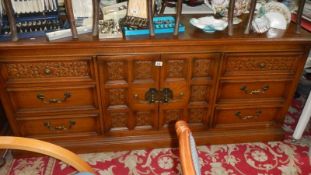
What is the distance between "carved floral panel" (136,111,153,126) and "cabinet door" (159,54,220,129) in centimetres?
8

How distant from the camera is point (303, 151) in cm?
189

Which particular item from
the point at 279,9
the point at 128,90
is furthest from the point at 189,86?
the point at 279,9

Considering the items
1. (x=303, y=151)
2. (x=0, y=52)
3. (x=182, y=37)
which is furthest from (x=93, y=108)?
(x=303, y=151)

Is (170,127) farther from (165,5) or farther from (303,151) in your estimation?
(303,151)

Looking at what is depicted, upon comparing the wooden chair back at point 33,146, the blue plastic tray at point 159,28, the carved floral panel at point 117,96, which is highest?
the blue plastic tray at point 159,28

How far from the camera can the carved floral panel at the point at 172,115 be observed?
5.78 ft

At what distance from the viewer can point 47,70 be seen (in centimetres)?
148

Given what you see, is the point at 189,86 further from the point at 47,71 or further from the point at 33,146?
the point at 33,146

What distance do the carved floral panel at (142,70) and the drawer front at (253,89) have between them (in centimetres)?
46

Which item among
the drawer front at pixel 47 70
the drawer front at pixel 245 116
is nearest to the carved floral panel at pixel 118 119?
the drawer front at pixel 47 70

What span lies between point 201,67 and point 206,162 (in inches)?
25.9

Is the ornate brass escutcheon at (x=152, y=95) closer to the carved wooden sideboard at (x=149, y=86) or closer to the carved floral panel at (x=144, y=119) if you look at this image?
the carved wooden sideboard at (x=149, y=86)

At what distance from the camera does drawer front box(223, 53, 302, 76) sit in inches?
62.1

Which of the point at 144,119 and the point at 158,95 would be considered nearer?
the point at 158,95
